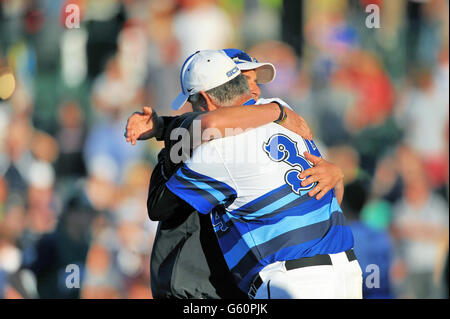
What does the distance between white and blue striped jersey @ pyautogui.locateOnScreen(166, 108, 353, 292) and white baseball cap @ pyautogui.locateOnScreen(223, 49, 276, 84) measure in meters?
0.36

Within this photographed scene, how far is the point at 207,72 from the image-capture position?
2748 millimetres

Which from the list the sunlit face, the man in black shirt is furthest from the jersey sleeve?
the sunlit face

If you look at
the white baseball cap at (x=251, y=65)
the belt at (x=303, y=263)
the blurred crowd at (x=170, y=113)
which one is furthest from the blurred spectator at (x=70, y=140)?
the belt at (x=303, y=263)

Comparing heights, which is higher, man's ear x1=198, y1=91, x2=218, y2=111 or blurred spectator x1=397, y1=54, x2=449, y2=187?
man's ear x1=198, y1=91, x2=218, y2=111

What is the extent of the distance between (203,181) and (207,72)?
49 cm

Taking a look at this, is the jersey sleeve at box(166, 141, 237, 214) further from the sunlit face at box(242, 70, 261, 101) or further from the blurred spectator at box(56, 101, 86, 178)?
the blurred spectator at box(56, 101, 86, 178)

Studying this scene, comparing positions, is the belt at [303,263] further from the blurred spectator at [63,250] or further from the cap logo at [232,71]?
the blurred spectator at [63,250]

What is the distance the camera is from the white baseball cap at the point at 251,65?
9.39ft

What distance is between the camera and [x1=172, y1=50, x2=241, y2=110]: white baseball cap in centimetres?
274

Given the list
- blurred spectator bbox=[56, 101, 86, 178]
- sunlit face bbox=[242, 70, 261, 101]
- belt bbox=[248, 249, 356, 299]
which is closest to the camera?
belt bbox=[248, 249, 356, 299]

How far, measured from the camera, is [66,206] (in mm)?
5746

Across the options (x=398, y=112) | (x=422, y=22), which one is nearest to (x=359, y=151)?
(x=398, y=112)
